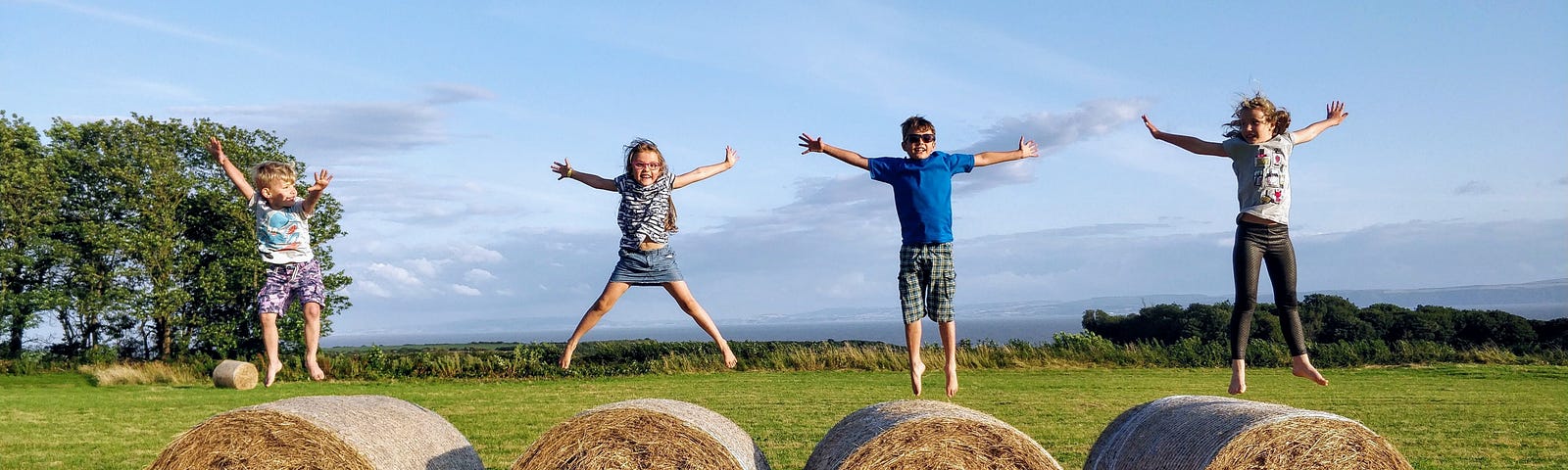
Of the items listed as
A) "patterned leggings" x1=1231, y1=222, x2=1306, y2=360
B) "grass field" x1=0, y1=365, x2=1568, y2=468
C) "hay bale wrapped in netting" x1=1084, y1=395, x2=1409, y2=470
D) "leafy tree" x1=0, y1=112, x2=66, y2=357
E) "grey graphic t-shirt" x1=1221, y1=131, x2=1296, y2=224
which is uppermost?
"leafy tree" x1=0, y1=112, x2=66, y2=357

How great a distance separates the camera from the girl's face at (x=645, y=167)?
29.7 ft

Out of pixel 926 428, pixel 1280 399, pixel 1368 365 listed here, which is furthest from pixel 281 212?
pixel 1368 365

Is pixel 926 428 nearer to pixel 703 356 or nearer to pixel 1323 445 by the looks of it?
pixel 1323 445

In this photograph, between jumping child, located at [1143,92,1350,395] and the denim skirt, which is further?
the denim skirt

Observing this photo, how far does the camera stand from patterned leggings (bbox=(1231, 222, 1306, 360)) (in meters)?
8.34

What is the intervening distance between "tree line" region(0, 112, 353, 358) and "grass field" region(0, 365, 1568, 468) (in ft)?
12.3

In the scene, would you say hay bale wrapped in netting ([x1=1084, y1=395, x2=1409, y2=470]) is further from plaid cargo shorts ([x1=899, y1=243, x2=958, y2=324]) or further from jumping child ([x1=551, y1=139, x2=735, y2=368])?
jumping child ([x1=551, y1=139, x2=735, y2=368])

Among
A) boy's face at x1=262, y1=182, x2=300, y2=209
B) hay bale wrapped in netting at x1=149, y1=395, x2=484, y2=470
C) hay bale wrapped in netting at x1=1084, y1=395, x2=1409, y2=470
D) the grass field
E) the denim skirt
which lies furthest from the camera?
the grass field

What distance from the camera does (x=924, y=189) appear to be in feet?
27.7

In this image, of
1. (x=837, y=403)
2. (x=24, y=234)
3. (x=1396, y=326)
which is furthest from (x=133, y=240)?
(x=1396, y=326)

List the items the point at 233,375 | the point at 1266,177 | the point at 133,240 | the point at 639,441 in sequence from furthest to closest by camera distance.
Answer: the point at 133,240 < the point at 233,375 < the point at 1266,177 < the point at 639,441

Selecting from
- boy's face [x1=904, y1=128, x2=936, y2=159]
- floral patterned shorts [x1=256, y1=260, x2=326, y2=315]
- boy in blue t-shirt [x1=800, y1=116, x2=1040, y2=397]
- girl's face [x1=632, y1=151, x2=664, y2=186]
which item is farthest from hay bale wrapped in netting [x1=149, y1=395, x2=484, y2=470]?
boy's face [x1=904, y1=128, x2=936, y2=159]

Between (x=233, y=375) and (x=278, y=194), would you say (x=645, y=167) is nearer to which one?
(x=278, y=194)

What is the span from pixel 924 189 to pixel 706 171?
2.07 m
